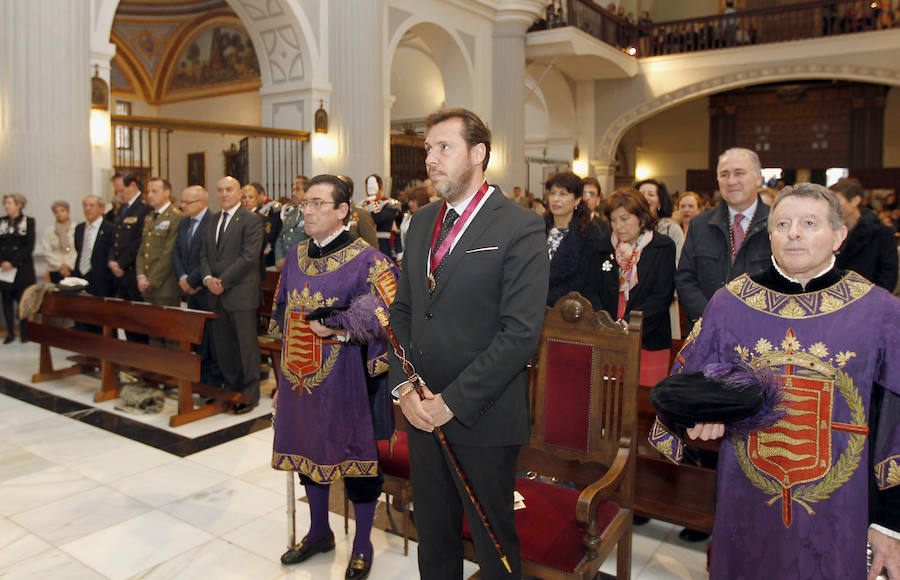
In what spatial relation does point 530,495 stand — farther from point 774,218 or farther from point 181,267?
point 181,267

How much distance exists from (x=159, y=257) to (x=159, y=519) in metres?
2.59

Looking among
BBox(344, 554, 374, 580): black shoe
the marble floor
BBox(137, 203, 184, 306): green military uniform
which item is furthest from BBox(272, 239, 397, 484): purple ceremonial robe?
BBox(137, 203, 184, 306): green military uniform

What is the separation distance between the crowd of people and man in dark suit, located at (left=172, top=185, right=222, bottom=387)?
1.37 feet

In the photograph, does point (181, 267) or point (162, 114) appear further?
point (162, 114)

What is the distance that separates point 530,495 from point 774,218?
48.6 inches

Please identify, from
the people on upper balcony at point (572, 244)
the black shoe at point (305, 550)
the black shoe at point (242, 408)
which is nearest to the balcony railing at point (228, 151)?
the black shoe at point (242, 408)

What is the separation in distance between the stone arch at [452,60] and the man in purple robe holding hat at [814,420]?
34.5ft

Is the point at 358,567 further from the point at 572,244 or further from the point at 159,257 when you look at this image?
the point at 159,257

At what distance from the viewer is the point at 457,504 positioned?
1963 millimetres

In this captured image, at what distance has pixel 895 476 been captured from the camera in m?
1.60

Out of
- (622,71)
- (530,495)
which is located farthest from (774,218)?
(622,71)

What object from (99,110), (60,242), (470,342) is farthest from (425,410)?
(99,110)

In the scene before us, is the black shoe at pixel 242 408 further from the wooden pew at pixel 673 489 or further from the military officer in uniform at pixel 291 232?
the wooden pew at pixel 673 489

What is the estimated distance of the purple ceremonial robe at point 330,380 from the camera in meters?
2.62
